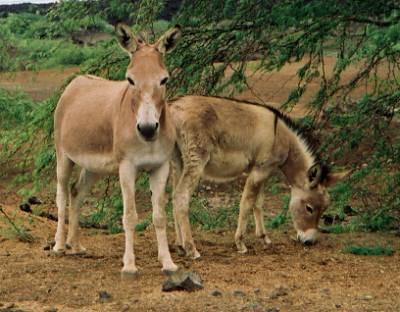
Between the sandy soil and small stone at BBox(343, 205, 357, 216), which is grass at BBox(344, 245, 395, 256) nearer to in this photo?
the sandy soil

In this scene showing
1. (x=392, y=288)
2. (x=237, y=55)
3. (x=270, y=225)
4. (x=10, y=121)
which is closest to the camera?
(x=392, y=288)

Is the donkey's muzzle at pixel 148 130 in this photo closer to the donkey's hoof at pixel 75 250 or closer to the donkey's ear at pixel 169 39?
the donkey's ear at pixel 169 39

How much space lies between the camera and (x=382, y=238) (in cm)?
1171

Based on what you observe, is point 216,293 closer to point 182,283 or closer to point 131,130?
point 182,283

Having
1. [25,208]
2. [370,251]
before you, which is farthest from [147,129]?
[25,208]

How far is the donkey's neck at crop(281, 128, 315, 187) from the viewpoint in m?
11.2

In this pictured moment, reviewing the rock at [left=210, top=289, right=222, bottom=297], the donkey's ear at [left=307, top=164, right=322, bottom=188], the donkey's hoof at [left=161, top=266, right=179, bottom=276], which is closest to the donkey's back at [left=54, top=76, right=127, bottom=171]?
the donkey's hoof at [left=161, top=266, right=179, bottom=276]

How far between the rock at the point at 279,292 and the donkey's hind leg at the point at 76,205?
2.90m

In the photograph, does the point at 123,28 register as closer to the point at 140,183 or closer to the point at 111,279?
the point at 111,279

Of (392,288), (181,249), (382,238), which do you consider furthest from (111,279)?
(382,238)

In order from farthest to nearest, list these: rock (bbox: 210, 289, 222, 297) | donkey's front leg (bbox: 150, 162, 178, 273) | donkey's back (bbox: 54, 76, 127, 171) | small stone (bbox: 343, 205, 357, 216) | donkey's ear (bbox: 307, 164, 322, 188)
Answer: small stone (bbox: 343, 205, 357, 216), donkey's ear (bbox: 307, 164, 322, 188), donkey's back (bbox: 54, 76, 127, 171), donkey's front leg (bbox: 150, 162, 178, 273), rock (bbox: 210, 289, 222, 297)

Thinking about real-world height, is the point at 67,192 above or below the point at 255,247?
above

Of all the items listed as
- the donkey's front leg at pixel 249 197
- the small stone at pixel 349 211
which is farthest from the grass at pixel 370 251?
the small stone at pixel 349 211

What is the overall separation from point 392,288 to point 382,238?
350 centimetres
